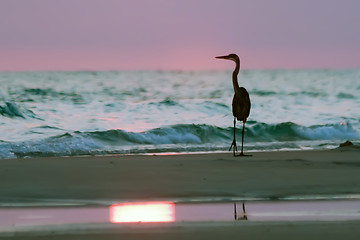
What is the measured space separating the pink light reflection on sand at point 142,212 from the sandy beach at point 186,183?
14.5 inches

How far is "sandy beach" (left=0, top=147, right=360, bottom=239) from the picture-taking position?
5875mm

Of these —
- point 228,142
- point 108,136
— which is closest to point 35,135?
point 108,136

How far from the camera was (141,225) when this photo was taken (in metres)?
6.12

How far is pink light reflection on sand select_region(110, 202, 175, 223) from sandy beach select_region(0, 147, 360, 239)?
368 millimetres

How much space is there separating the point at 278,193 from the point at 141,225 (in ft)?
7.82

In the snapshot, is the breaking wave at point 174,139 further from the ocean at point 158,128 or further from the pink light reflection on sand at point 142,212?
the pink light reflection on sand at point 142,212

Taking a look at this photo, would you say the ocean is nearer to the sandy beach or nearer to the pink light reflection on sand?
the sandy beach

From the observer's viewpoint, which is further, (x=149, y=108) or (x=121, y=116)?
(x=149, y=108)

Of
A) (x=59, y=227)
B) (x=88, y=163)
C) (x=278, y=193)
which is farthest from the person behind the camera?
(x=88, y=163)

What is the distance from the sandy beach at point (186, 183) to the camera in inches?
231

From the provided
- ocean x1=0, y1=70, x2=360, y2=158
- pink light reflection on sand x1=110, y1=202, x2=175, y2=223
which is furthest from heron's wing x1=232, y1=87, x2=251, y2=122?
pink light reflection on sand x1=110, y1=202, x2=175, y2=223

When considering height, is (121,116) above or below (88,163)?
above

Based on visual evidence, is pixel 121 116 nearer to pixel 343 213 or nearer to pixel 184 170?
pixel 184 170

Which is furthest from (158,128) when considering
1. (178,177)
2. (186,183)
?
(186,183)
